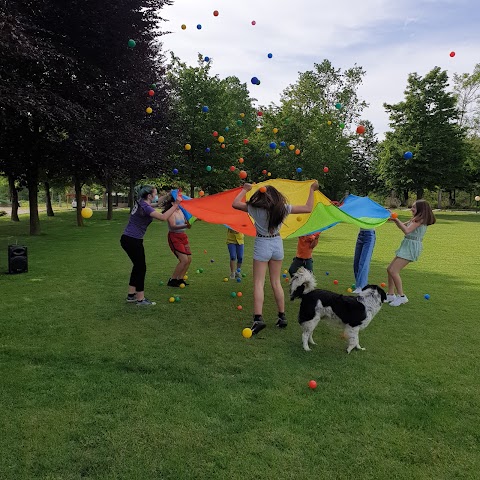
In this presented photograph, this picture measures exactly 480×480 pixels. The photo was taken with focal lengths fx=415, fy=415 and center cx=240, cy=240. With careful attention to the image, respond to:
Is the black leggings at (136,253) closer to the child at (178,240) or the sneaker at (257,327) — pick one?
the child at (178,240)

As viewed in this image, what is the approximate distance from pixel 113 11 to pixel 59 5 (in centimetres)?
160

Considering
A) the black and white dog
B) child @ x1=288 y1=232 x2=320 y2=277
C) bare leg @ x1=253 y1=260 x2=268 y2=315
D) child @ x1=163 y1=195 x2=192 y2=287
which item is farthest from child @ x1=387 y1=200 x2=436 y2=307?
child @ x1=163 y1=195 x2=192 y2=287

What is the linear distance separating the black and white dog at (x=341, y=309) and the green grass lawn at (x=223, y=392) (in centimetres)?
27

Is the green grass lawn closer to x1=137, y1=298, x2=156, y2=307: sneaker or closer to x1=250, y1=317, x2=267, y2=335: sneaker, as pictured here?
x1=250, y1=317, x2=267, y2=335: sneaker

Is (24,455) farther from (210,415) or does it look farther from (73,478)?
(210,415)

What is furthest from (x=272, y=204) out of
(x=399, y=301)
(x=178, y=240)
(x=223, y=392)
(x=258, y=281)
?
(x=399, y=301)

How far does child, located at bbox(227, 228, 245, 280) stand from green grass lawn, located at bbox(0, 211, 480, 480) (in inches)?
48.1

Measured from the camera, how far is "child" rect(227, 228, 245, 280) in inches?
329

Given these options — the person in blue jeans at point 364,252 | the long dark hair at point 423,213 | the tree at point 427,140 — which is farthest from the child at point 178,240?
the tree at point 427,140

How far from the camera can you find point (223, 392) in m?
3.88

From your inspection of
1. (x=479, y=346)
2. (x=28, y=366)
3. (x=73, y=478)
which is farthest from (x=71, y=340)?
(x=479, y=346)

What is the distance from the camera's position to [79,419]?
11.2 ft

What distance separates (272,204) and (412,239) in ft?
10.3

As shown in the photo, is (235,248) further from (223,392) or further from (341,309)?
(223,392)
